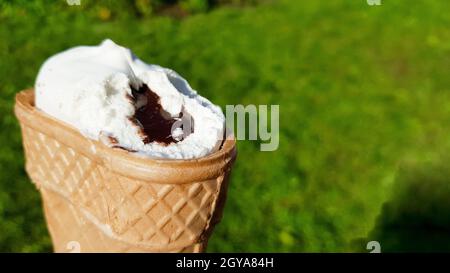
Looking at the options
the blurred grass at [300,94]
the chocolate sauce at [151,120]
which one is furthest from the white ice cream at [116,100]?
the blurred grass at [300,94]

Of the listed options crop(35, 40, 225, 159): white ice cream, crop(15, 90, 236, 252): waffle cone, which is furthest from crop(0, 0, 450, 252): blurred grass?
crop(35, 40, 225, 159): white ice cream

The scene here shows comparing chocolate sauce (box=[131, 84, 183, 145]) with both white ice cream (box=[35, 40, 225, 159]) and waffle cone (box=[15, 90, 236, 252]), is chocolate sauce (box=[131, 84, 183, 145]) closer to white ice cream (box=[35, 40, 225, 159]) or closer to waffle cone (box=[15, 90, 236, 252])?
white ice cream (box=[35, 40, 225, 159])

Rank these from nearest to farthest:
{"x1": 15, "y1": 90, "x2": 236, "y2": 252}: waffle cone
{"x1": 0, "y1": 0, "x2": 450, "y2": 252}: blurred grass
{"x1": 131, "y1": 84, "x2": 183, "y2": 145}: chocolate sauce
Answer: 1. {"x1": 15, "y1": 90, "x2": 236, "y2": 252}: waffle cone
2. {"x1": 131, "y1": 84, "x2": 183, "y2": 145}: chocolate sauce
3. {"x1": 0, "y1": 0, "x2": 450, "y2": 252}: blurred grass

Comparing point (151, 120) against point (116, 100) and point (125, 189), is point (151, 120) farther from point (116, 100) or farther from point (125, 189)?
point (125, 189)

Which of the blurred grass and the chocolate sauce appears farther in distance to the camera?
the blurred grass

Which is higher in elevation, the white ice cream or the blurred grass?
the white ice cream
